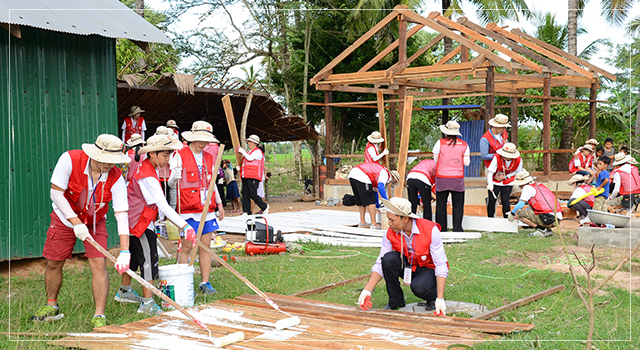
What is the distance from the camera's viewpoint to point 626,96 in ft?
87.9

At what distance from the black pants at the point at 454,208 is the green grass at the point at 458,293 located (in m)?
1.35

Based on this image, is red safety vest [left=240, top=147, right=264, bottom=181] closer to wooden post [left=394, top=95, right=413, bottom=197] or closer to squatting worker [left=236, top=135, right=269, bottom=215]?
squatting worker [left=236, top=135, right=269, bottom=215]

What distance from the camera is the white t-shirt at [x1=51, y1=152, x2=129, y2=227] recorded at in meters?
4.80

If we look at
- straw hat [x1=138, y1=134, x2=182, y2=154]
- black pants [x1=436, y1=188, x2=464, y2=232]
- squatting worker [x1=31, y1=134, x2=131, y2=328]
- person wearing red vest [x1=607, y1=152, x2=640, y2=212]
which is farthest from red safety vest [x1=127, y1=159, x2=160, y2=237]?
person wearing red vest [x1=607, y1=152, x2=640, y2=212]

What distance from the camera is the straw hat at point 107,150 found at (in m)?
4.83

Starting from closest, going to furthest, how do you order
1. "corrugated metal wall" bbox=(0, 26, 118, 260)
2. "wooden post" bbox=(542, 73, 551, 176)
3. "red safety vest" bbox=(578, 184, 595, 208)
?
"corrugated metal wall" bbox=(0, 26, 118, 260) → "red safety vest" bbox=(578, 184, 595, 208) → "wooden post" bbox=(542, 73, 551, 176)

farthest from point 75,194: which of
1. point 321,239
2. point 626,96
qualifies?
point 626,96

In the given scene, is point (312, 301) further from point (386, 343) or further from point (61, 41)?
point (61, 41)

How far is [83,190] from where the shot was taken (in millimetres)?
4961

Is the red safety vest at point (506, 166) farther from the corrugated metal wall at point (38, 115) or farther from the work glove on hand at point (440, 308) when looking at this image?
the corrugated metal wall at point (38, 115)

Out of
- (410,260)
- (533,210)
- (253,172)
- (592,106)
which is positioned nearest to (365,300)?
(410,260)

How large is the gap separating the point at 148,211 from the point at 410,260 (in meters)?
2.35

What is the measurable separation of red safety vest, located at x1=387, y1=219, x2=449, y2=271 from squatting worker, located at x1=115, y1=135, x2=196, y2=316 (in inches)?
70.4

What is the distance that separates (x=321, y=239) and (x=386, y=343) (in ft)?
18.2
